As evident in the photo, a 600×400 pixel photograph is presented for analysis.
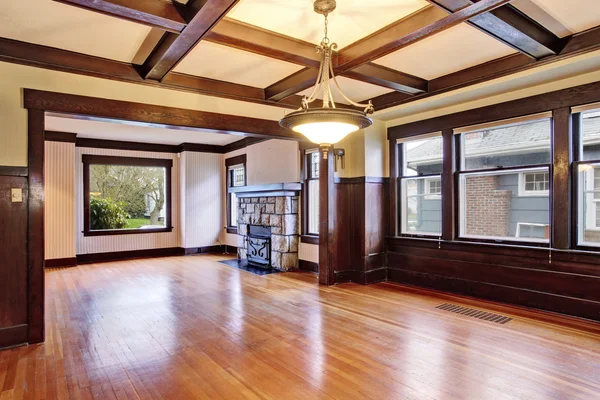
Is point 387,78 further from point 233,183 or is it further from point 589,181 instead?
point 233,183

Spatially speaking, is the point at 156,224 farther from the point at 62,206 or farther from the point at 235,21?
the point at 235,21

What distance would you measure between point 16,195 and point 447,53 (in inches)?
175

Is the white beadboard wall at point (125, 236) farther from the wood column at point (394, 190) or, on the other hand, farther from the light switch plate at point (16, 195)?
the wood column at point (394, 190)

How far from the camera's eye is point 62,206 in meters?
7.52

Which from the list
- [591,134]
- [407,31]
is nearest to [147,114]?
[407,31]

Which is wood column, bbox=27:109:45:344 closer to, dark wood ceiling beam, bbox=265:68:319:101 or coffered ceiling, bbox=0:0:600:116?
coffered ceiling, bbox=0:0:600:116

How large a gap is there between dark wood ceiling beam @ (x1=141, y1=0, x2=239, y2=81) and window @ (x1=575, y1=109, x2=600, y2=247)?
3.97m

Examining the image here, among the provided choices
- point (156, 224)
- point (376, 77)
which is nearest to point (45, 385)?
point (376, 77)

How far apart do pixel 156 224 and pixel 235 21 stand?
7.16 metres

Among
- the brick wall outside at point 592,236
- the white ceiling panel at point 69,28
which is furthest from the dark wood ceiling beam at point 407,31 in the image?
the brick wall outside at point 592,236

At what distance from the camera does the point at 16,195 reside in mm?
3443

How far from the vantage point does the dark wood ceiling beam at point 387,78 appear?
3.95m

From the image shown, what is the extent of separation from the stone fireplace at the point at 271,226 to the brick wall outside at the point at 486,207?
10.3ft

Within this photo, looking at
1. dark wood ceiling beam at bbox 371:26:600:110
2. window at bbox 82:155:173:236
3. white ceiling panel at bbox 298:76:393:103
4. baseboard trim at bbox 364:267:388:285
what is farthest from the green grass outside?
dark wood ceiling beam at bbox 371:26:600:110
